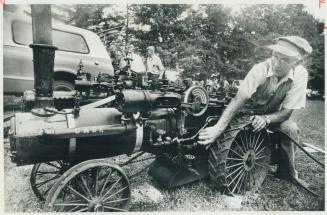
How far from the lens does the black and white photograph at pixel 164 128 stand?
8.40 feet

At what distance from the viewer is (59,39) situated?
19.6 feet

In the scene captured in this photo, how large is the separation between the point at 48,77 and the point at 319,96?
459cm

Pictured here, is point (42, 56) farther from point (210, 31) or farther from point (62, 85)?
point (210, 31)

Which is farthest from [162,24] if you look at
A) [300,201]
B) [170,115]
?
[300,201]

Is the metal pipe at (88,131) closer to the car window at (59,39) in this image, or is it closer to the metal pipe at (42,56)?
the metal pipe at (42,56)

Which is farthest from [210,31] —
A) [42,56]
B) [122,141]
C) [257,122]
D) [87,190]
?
[87,190]

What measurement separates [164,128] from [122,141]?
1.74 ft

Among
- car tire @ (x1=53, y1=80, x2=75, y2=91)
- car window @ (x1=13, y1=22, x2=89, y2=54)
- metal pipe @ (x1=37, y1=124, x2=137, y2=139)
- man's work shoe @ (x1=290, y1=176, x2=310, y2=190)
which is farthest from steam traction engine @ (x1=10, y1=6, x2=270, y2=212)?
car window @ (x1=13, y1=22, x2=89, y2=54)

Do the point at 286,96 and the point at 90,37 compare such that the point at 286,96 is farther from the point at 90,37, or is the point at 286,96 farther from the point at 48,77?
the point at 90,37

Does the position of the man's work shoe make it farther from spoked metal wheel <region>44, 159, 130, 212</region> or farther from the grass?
spoked metal wheel <region>44, 159, 130, 212</region>

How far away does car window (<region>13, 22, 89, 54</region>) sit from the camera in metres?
5.43

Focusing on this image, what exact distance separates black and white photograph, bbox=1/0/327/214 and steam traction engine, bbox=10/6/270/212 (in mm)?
12

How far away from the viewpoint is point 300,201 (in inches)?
133

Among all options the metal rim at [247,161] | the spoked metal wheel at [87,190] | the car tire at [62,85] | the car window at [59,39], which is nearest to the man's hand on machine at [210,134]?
the metal rim at [247,161]
